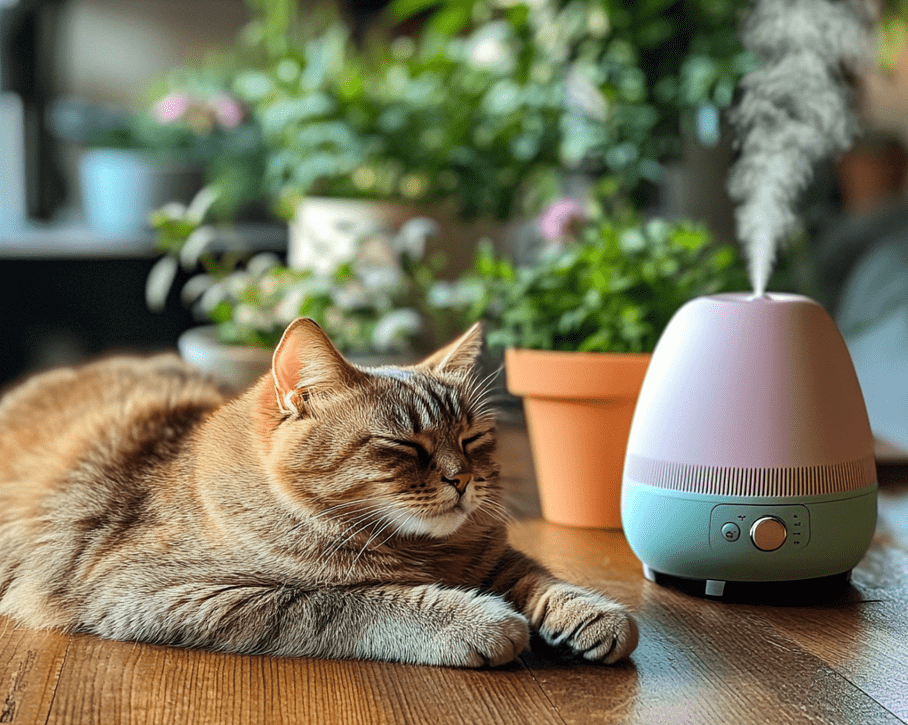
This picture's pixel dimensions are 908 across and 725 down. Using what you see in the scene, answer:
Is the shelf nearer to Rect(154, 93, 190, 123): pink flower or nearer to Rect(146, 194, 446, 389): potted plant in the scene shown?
Rect(154, 93, 190, 123): pink flower

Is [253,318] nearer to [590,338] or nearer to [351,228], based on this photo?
[351,228]

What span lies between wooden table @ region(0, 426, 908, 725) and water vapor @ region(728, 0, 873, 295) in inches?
13.8

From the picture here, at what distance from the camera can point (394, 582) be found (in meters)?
0.88

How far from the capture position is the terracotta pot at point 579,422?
3.80 feet

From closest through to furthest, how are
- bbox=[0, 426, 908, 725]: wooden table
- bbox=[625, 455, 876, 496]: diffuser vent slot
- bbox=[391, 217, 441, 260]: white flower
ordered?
bbox=[0, 426, 908, 725]: wooden table → bbox=[625, 455, 876, 496]: diffuser vent slot → bbox=[391, 217, 441, 260]: white flower

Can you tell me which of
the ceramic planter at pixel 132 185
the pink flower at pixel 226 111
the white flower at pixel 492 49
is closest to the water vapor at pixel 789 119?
the white flower at pixel 492 49

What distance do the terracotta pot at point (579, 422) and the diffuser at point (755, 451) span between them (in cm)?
17

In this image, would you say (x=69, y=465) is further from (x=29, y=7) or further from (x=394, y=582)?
(x=29, y=7)

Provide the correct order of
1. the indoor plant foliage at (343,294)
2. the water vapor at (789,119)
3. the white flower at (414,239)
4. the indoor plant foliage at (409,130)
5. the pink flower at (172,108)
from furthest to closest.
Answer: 1. the pink flower at (172,108)
2. the indoor plant foliage at (409,130)
3. the white flower at (414,239)
4. the indoor plant foliage at (343,294)
5. the water vapor at (789,119)

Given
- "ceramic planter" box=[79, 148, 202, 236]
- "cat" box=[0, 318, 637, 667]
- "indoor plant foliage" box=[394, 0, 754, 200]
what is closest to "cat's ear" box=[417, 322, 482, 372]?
"cat" box=[0, 318, 637, 667]

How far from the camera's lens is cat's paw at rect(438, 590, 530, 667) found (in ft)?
2.58

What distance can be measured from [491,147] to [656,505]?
4.37 feet

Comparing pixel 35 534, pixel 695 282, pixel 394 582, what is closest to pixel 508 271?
pixel 695 282

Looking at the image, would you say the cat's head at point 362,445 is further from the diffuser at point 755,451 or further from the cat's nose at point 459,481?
the diffuser at point 755,451
